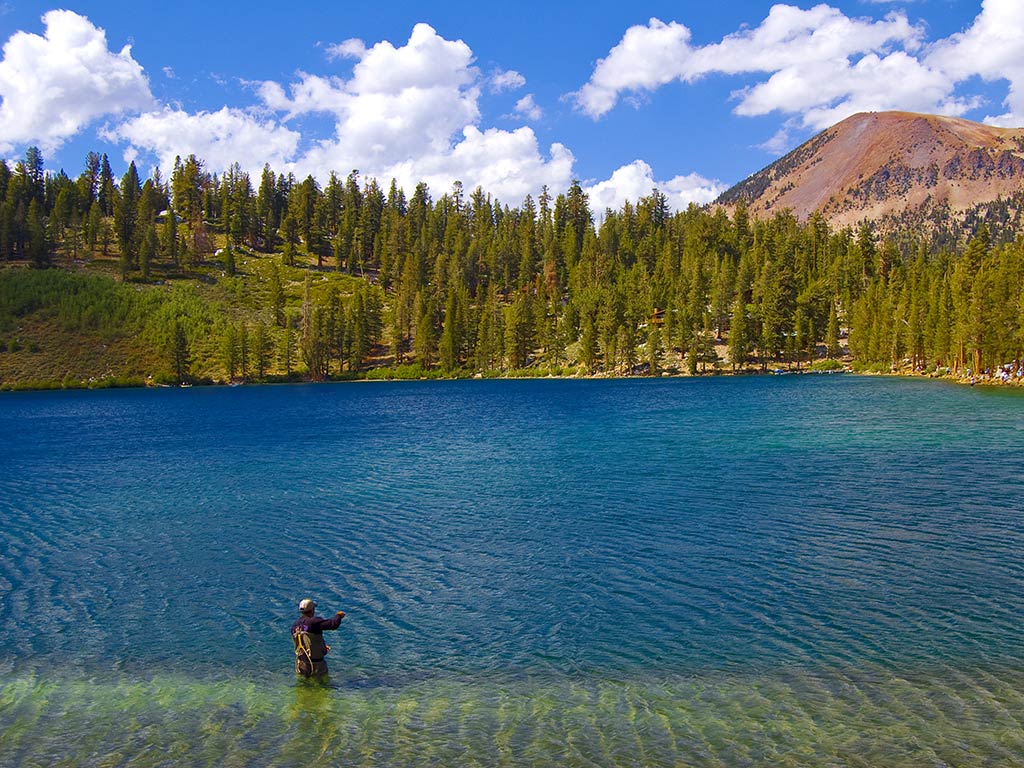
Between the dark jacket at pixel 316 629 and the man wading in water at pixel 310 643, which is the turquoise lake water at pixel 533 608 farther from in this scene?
the dark jacket at pixel 316 629

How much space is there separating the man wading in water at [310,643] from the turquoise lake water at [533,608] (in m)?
0.71

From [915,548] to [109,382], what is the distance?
17334cm

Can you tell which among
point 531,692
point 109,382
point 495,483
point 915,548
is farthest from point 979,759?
point 109,382

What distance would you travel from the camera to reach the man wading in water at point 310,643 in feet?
57.4

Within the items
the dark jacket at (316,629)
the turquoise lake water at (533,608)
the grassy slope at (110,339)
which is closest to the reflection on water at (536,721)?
the turquoise lake water at (533,608)

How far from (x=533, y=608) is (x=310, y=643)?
691cm

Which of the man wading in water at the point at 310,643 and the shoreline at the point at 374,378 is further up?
the shoreline at the point at 374,378

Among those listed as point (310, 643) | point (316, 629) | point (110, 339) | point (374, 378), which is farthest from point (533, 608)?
point (110, 339)

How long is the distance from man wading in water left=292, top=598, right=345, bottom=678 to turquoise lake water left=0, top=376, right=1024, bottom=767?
0.71 meters

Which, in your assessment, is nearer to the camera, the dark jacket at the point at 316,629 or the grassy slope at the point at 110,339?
the dark jacket at the point at 316,629

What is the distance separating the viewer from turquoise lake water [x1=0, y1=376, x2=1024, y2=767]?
47.4ft

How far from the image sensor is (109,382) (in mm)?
164375

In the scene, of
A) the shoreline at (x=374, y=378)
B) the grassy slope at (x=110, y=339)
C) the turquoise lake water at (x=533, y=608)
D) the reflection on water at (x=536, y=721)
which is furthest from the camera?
the grassy slope at (x=110, y=339)

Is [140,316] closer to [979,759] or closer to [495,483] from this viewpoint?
[495,483]
